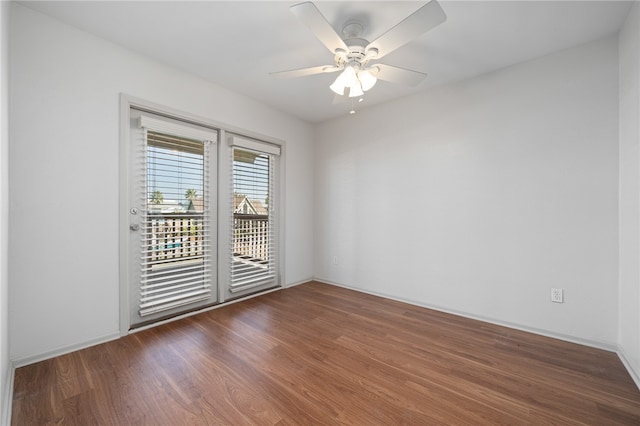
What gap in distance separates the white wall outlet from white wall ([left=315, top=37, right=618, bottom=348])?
36mm

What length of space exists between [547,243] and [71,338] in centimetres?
409

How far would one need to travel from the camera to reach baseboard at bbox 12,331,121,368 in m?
1.83

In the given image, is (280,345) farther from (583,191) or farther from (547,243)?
(583,191)

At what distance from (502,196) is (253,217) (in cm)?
285

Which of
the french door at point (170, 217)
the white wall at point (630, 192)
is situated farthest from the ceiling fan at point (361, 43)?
the white wall at point (630, 192)

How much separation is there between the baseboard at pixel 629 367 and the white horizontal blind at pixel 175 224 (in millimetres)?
3562

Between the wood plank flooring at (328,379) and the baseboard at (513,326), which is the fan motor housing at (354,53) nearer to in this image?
the wood plank flooring at (328,379)

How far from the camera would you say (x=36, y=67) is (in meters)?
1.90

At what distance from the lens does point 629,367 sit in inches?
72.3

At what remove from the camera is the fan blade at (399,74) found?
6.54 ft

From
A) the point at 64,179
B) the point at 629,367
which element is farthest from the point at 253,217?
the point at 629,367

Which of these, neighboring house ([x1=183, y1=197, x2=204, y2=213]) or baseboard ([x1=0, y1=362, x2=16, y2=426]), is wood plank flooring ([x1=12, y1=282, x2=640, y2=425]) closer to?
baseboard ([x1=0, y1=362, x2=16, y2=426])

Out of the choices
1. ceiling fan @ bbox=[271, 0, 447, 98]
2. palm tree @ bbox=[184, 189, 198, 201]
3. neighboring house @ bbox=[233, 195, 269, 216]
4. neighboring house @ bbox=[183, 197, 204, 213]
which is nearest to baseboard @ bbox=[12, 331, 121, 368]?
neighboring house @ bbox=[183, 197, 204, 213]

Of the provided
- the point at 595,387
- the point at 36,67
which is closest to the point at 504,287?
the point at 595,387
